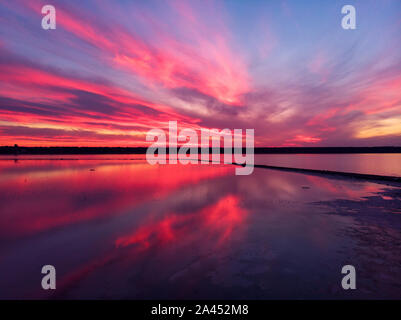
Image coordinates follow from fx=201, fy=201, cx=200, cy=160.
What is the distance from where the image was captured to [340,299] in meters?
4.34

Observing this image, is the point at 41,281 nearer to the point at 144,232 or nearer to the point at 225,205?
the point at 144,232

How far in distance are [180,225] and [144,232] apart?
161 centimetres

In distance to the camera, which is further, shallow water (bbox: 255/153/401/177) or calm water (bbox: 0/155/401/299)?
shallow water (bbox: 255/153/401/177)

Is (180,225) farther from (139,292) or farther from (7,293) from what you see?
(7,293)

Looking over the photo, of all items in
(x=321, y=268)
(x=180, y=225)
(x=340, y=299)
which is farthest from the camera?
Result: (x=180, y=225)

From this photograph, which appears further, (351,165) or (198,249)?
(351,165)

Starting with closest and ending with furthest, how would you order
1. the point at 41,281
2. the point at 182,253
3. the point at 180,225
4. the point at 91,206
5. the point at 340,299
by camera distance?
the point at 340,299 < the point at 41,281 < the point at 182,253 < the point at 180,225 < the point at 91,206

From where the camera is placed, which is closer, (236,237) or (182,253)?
(182,253)

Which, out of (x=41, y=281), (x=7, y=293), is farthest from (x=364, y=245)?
(x=7, y=293)

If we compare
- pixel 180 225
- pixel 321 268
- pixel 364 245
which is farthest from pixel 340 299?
pixel 180 225

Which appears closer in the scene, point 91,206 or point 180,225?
point 180,225

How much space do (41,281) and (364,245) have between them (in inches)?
382

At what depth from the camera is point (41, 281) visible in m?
4.98

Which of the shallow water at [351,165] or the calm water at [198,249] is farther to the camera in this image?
the shallow water at [351,165]
